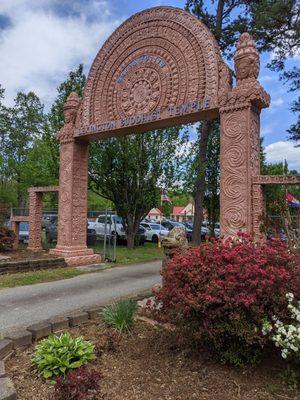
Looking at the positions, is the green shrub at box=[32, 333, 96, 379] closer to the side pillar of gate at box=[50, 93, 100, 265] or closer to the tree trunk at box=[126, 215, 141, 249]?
the side pillar of gate at box=[50, 93, 100, 265]

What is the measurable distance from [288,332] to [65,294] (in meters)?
5.41

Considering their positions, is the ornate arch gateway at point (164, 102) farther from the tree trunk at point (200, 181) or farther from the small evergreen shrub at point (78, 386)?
the tree trunk at point (200, 181)

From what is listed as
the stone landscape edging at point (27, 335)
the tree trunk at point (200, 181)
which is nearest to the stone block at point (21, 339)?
the stone landscape edging at point (27, 335)

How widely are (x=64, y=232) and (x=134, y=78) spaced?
17.4 ft

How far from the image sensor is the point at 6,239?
13.0m

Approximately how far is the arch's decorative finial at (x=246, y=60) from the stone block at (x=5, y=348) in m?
6.88

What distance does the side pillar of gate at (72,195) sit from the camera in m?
11.6

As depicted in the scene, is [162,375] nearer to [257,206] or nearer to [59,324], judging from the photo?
Result: [59,324]

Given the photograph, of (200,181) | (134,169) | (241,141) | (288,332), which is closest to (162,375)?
(288,332)

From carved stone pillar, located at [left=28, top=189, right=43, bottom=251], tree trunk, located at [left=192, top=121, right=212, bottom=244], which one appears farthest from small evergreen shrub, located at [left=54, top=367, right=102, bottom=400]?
tree trunk, located at [left=192, top=121, right=212, bottom=244]

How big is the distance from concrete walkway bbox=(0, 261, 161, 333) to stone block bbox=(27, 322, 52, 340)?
0.89 m

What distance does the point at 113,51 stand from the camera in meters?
11.0

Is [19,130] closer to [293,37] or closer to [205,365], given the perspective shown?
[293,37]

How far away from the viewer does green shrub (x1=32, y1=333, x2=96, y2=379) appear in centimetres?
351
